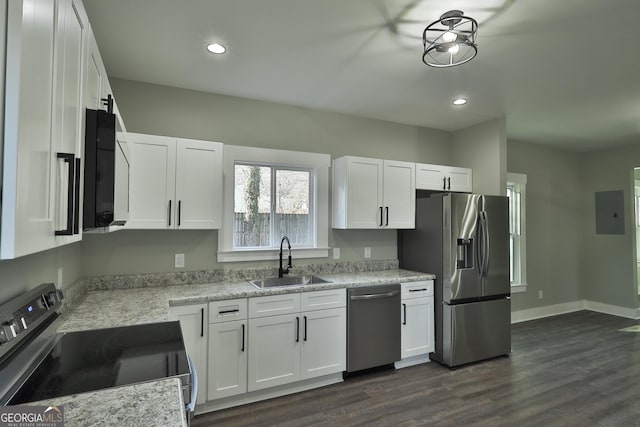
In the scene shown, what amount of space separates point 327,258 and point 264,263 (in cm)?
71

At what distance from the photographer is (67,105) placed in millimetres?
1039

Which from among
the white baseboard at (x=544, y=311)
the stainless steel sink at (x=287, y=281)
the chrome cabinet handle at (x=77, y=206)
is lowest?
the white baseboard at (x=544, y=311)

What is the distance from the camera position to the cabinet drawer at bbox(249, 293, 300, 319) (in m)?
2.68

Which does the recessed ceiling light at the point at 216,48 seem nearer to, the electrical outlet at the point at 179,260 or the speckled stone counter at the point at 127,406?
the electrical outlet at the point at 179,260

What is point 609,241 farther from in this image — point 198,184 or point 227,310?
point 198,184

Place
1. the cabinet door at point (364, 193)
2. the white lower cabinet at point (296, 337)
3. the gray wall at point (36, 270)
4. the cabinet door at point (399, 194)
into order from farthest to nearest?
the cabinet door at point (399, 194) < the cabinet door at point (364, 193) < the white lower cabinet at point (296, 337) < the gray wall at point (36, 270)

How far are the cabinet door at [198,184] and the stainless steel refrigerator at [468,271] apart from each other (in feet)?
7.22

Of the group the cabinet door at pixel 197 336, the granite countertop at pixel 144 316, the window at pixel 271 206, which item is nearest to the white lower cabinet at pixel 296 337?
the granite countertop at pixel 144 316

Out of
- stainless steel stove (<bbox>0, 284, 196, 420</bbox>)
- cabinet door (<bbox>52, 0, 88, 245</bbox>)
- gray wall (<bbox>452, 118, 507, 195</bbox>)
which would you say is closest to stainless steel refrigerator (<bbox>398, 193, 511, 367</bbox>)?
gray wall (<bbox>452, 118, 507, 195</bbox>)

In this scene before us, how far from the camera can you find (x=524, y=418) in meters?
2.52

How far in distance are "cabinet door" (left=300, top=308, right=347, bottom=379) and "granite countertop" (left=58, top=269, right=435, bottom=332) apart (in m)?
0.26

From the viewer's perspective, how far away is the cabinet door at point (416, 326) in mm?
3355

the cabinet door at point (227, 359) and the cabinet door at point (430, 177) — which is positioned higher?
the cabinet door at point (430, 177)

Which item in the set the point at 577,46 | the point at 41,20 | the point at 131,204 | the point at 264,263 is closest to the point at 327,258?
the point at 264,263
